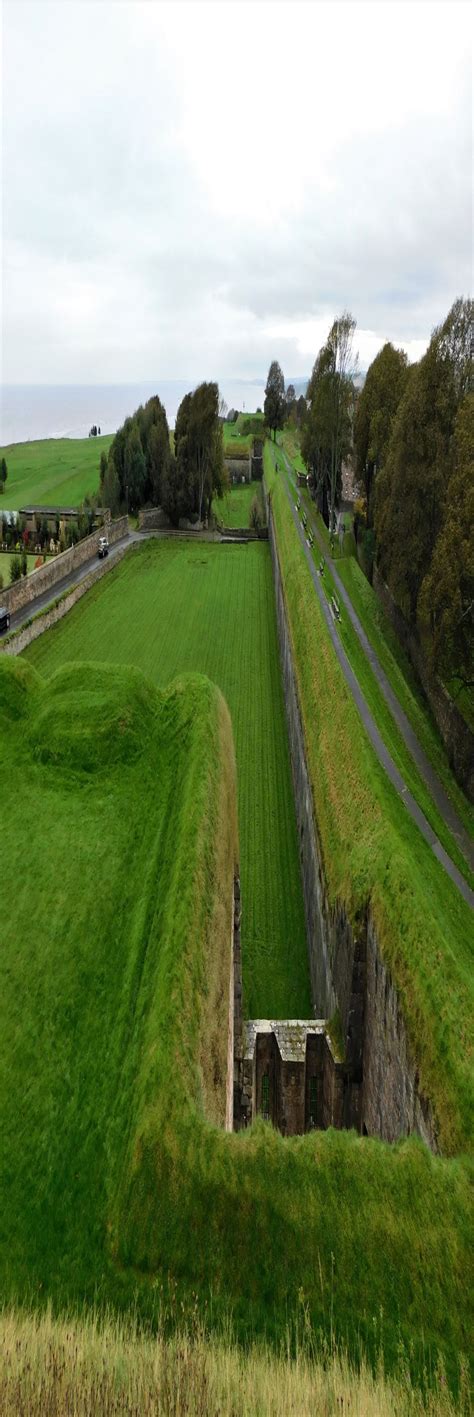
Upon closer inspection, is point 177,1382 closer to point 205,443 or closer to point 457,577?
point 457,577

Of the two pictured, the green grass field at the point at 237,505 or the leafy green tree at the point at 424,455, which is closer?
the leafy green tree at the point at 424,455

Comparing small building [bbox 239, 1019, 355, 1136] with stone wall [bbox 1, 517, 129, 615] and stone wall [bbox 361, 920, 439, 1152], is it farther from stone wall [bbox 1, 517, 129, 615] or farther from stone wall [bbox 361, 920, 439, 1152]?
stone wall [bbox 1, 517, 129, 615]

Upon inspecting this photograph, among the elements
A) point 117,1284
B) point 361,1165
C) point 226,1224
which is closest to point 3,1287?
point 117,1284

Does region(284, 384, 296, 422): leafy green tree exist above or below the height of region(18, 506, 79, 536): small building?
above

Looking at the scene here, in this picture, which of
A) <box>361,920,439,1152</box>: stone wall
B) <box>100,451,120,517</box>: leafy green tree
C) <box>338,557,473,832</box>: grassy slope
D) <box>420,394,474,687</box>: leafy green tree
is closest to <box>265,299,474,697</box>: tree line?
<box>420,394,474,687</box>: leafy green tree

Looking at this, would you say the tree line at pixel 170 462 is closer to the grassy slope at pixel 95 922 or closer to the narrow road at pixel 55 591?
the narrow road at pixel 55 591

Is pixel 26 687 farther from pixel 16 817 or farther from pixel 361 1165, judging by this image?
pixel 361 1165

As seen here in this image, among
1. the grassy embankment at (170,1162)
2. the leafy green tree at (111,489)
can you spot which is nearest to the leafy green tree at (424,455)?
the grassy embankment at (170,1162)
